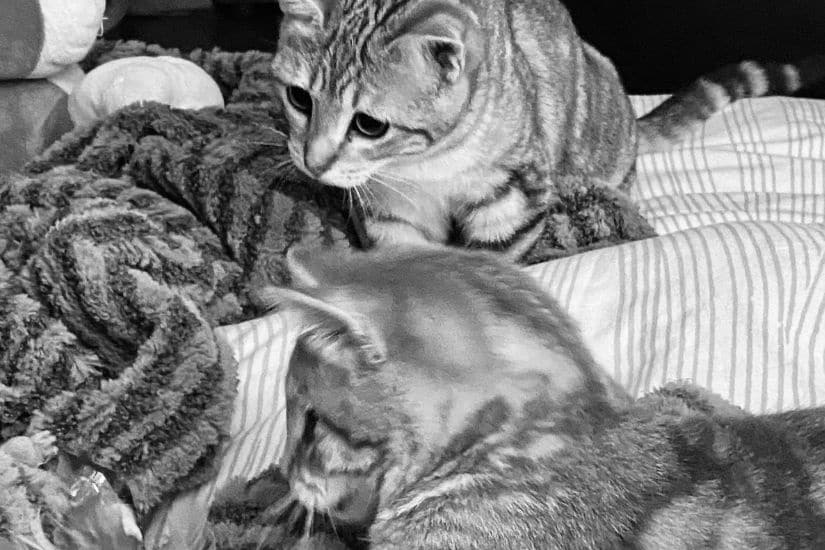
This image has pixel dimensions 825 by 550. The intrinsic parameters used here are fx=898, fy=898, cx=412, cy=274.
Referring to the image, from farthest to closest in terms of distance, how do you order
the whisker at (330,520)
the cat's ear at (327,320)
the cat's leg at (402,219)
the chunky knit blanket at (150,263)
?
the cat's leg at (402,219), the chunky knit blanket at (150,263), the whisker at (330,520), the cat's ear at (327,320)

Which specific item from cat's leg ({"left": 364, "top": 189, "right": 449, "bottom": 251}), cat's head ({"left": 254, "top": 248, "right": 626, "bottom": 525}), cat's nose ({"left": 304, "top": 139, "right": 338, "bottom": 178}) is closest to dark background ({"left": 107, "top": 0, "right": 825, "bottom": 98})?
cat's leg ({"left": 364, "top": 189, "right": 449, "bottom": 251})

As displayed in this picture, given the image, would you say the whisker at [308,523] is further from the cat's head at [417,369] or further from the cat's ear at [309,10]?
the cat's ear at [309,10]

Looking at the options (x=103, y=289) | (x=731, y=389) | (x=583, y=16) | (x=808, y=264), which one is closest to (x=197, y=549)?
(x=103, y=289)

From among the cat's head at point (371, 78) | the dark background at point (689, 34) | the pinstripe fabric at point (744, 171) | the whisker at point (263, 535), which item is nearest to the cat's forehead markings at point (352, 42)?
the cat's head at point (371, 78)

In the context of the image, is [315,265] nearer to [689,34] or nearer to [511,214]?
[511,214]

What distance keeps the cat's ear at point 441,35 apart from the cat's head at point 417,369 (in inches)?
23.8

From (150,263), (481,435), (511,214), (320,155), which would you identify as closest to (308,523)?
(481,435)

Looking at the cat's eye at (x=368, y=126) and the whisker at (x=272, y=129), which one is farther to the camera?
the whisker at (x=272, y=129)

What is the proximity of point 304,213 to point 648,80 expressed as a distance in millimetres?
1388

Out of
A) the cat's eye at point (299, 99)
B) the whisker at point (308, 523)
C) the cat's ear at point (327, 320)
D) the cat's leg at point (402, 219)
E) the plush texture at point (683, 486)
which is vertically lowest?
the cat's leg at point (402, 219)

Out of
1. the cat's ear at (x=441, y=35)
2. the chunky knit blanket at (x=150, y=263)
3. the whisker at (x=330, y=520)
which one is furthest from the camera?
the cat's ear at (x=441, y=35)

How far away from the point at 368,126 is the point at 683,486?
2.51 ft

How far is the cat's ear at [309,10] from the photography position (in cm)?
131

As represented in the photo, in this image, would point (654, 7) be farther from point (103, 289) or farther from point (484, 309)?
point (484, 309)
